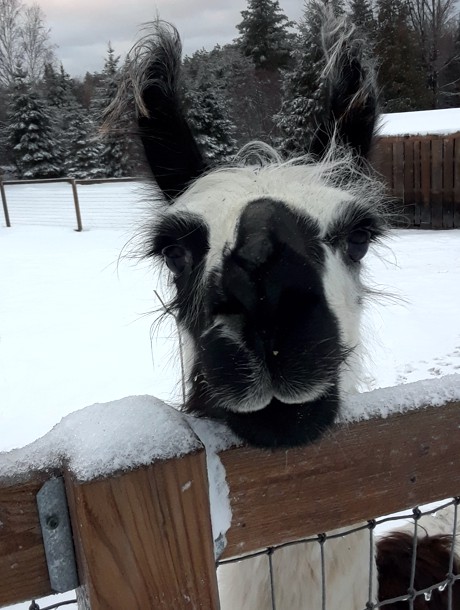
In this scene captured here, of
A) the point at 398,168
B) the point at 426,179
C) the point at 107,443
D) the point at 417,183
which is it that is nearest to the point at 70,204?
the point at 398,168

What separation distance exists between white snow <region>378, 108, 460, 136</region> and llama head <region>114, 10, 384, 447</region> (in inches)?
435

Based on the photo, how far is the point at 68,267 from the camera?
40.4 ft

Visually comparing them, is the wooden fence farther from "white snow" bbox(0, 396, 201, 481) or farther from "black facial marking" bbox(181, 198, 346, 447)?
"white snow" bbox(0, 396, 201, 481)

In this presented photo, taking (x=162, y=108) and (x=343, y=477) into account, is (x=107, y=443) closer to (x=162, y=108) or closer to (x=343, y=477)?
(x=343, y=477)

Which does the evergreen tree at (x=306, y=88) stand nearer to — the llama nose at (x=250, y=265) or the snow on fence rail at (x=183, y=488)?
the llama nose at (x=250, y=265)

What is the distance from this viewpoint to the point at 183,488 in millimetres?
969

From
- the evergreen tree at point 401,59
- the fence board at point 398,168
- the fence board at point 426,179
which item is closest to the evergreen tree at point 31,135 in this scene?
the evergreen tree at point 401,59

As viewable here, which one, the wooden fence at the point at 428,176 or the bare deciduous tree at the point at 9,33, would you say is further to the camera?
the bare deciduous tree at the point at 9,33

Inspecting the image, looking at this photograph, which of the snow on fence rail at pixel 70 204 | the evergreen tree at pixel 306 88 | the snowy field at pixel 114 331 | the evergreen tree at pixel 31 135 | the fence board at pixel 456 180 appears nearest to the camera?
the evergreen tree at pixel 306 88

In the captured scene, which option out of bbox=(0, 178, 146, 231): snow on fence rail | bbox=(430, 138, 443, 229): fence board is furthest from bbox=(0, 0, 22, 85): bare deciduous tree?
bbox=(430, 138, 443, 229): fence board

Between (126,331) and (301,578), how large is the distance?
254 inches

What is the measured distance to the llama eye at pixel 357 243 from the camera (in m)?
1.84

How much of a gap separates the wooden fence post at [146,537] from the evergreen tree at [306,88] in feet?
5.78

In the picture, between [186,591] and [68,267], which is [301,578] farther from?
[68,267]
